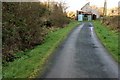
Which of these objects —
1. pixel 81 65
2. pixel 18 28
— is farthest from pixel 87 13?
pixel 81 65

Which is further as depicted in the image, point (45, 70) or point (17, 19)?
point (17, 19)

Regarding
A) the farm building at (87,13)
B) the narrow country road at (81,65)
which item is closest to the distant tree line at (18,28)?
the narrow country road at (81,65)

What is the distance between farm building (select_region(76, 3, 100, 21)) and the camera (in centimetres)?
10050

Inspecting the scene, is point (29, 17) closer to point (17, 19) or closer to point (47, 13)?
point (17, 19)

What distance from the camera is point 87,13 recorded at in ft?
356

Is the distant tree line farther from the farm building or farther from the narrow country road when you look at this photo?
the farm building

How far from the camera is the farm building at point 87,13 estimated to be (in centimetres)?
10050

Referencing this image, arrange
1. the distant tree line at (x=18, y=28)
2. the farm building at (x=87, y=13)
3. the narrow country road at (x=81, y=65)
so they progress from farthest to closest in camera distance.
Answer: the farm building at (x=87, y=13), the distant tree line at (x=18, y=28), the narrow country road at (x=81, y=65)

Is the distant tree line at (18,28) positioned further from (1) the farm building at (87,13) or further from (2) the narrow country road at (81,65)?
(1) the farm building at (87,13)

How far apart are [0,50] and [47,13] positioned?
101 feet

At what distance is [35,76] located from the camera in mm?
13031

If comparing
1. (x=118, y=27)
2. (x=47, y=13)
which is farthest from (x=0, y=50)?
(x=47, y=13)

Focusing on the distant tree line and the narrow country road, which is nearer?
the narrow country road

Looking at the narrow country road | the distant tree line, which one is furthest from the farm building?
the narrow country road
